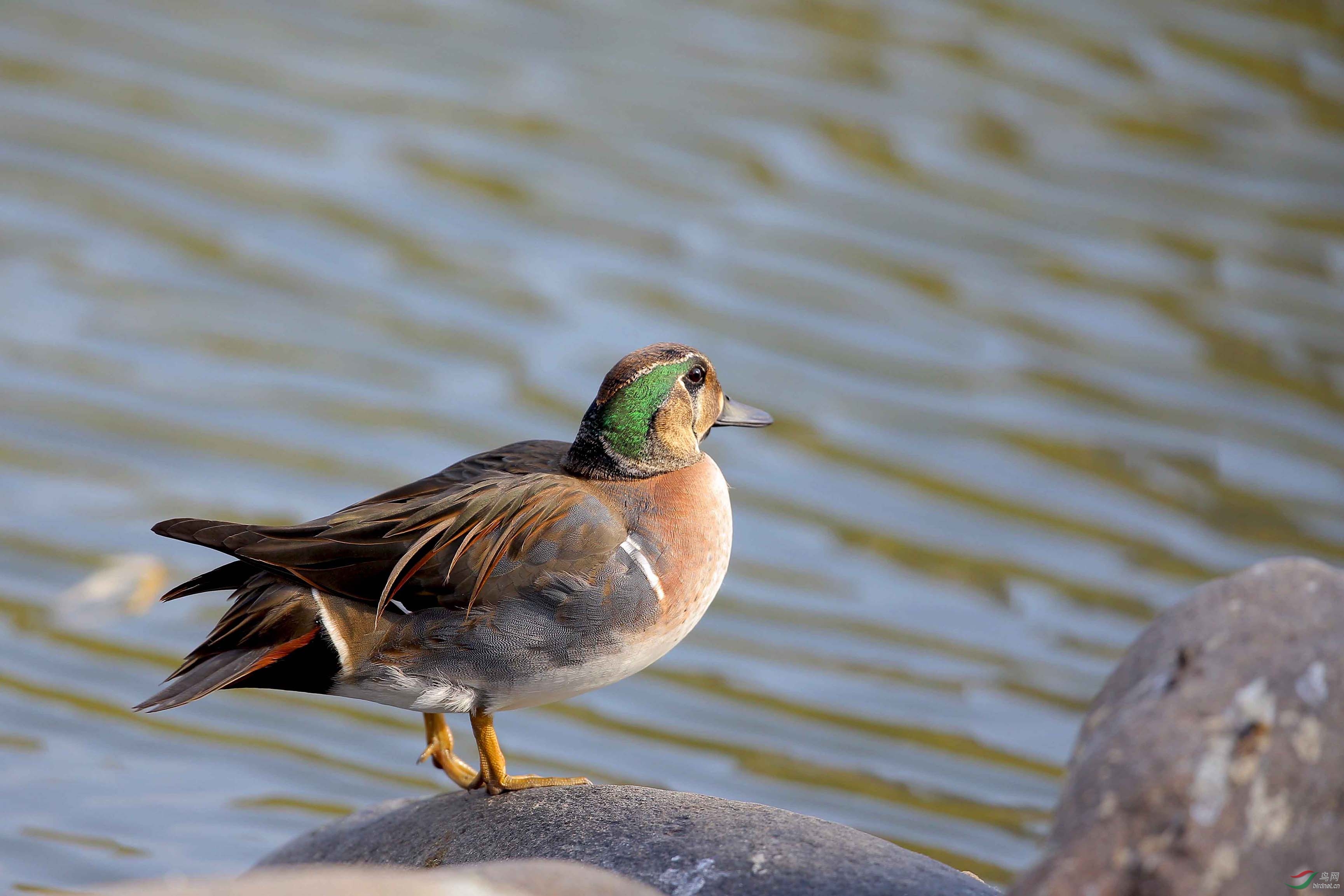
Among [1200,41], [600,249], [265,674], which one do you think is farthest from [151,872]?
[1200,41]

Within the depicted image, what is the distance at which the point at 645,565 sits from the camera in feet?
13.4

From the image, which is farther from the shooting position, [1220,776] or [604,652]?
[604,652]

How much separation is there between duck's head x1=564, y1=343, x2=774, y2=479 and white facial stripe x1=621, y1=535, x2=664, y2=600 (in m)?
0.24

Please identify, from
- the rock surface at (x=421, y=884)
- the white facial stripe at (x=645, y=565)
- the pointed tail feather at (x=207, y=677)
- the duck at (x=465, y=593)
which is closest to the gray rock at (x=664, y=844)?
the duck at (x=465, y=593)

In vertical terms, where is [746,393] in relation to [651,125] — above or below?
below

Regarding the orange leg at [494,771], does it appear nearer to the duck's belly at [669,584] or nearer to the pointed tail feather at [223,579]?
the duck's belly at [669,584]

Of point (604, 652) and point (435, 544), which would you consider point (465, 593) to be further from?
point (604, 652)

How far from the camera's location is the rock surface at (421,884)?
2955 mm

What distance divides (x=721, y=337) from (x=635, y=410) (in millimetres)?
4255

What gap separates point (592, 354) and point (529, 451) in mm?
3753

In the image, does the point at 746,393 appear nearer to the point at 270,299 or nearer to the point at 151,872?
the point at 270,299

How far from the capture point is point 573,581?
13.3 feet

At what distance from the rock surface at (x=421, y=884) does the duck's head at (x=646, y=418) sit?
1.17m

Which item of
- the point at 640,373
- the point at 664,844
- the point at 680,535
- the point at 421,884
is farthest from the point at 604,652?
the point at 421,884
